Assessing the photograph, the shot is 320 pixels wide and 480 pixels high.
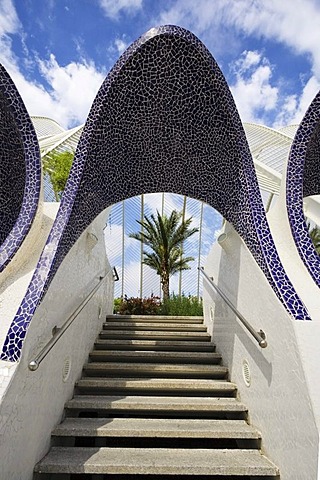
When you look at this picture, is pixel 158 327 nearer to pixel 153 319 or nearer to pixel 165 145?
pixel 153 319

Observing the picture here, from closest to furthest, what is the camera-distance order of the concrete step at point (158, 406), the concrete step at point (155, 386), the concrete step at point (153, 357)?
the concrete step at point (158, 406) < the concrete step at point (155, 386) < the concrete step at point (153, 357)

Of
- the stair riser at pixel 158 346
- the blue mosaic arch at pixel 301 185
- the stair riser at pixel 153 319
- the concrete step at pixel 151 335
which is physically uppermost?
the blue mosaic arch at pixel 301 185

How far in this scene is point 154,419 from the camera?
315 cm

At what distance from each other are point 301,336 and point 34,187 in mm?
3065

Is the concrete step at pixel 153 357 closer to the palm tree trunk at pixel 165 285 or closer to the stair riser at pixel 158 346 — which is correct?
the stair riser at pixel 158 346

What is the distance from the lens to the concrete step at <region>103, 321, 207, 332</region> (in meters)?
5.28

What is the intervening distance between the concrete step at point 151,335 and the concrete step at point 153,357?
0.62 m

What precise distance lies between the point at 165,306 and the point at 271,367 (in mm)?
5772

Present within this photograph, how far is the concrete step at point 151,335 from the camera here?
4934mm

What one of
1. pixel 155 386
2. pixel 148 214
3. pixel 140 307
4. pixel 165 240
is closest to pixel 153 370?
pixel 155 386

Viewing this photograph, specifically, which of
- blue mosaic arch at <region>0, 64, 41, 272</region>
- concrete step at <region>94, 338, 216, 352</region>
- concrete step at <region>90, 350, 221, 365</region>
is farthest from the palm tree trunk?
blue mosaic arch at <region>0, 64, 41, 272</region>

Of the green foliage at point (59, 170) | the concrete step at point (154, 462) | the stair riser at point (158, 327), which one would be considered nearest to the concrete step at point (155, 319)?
the stair riser at point (158, 327)

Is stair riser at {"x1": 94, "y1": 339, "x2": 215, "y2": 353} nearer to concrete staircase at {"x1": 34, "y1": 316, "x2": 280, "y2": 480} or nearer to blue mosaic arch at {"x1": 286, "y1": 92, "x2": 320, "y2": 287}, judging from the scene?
concrete staircase at {"x1": 34, "y1": 316, "x2": 280, "y2": 480}

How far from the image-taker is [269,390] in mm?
2727
